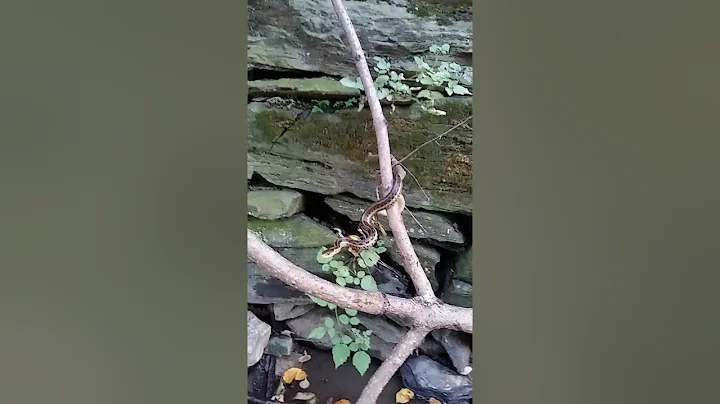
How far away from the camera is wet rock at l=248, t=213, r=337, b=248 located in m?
0.99

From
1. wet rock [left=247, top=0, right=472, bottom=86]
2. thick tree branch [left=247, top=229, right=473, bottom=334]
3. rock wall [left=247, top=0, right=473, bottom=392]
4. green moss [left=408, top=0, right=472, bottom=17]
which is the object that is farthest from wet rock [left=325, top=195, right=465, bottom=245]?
green moss [left=408, top=0, right=472, bottom=17]

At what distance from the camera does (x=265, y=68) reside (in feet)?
3.21

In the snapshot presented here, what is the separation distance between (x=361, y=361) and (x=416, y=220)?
261 millimetres

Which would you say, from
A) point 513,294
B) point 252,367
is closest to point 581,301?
point 513,294

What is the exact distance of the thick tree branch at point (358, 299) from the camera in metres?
0.99

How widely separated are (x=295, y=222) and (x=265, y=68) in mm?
267

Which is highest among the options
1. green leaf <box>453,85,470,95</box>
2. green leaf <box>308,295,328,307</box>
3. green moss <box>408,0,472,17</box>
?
green moss <box>408,0,472,17</box>

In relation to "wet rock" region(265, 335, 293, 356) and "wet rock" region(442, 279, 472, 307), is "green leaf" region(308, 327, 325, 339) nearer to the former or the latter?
"wet rock" region(265, 335, 293, 356)

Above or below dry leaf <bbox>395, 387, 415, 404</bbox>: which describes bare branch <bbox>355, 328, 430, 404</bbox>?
above

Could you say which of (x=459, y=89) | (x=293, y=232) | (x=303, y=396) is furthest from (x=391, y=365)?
(x=459, y=89)

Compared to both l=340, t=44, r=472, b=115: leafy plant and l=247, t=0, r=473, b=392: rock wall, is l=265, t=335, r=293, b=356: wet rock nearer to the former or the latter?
l=247, t=0, r=473, b=392: rock wall

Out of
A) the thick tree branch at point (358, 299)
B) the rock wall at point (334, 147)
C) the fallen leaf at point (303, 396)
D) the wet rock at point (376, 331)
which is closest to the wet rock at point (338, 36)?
the rock wall at point (334, 147)

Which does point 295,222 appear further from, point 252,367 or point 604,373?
point 604,373

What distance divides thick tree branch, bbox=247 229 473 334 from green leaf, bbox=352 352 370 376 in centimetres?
7
